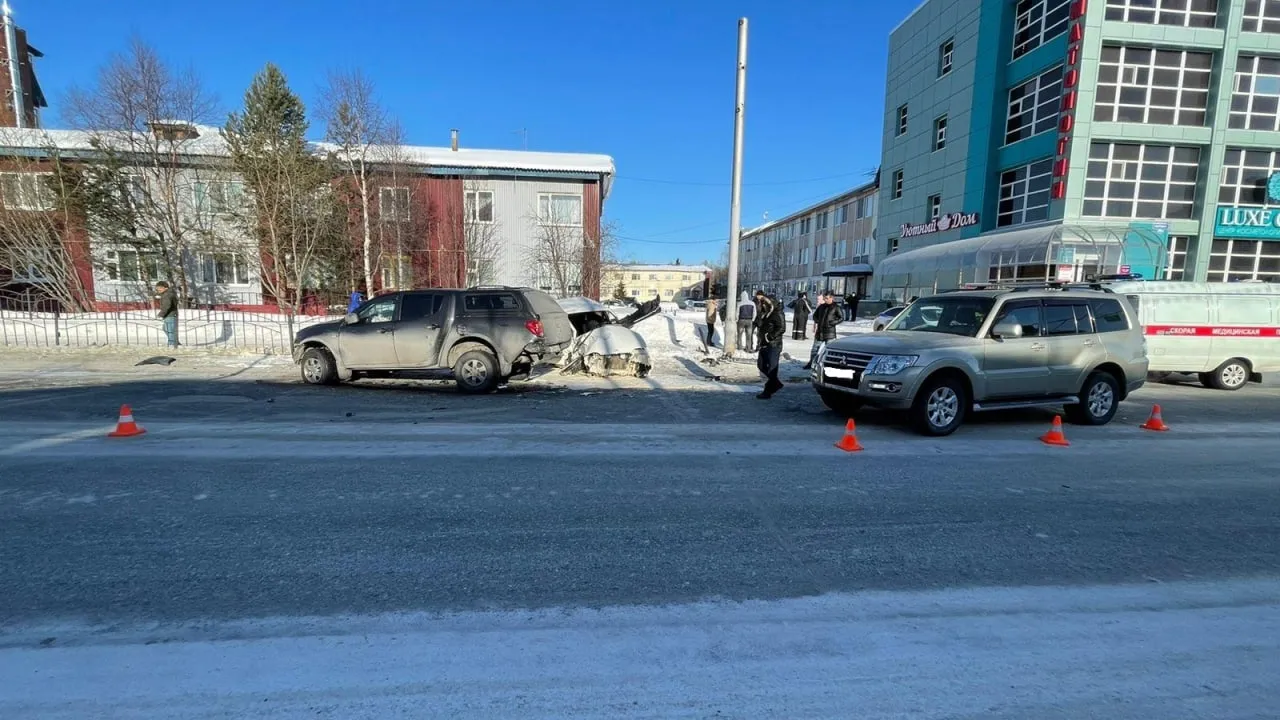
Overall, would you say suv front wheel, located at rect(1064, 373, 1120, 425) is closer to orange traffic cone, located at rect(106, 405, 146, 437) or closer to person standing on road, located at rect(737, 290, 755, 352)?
person standing on road, located at rect(737, 290, 755, 352)

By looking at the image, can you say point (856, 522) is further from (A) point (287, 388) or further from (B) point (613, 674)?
(A) point (287, 388)

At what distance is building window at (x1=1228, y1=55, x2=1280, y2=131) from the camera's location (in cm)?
2330

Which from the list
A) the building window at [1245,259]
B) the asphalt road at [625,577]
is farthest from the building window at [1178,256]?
the asphalt road at [625,577]

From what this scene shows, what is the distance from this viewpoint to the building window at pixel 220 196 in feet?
75.9

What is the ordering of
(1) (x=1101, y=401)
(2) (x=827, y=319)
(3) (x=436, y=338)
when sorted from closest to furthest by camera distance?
(1) (x=1101, y=401) < (3) (x=436, y=338) < (2) (x=827, y=319)

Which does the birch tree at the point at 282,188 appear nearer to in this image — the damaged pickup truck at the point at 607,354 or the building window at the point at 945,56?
the damaged pickup truck at the point at 607,354

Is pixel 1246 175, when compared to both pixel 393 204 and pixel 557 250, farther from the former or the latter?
pixel 393 204

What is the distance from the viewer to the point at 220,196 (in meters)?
23.2

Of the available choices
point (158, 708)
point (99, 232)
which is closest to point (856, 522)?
point (158, 708)

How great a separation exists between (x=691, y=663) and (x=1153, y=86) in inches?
1250

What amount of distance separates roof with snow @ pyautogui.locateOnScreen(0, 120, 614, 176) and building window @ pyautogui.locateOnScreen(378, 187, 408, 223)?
1344 millimetres

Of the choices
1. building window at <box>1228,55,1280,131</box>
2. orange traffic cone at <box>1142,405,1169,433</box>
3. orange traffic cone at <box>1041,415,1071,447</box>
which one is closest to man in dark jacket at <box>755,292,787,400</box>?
orange traffic cone at <box>1041,415,1071,447</box>

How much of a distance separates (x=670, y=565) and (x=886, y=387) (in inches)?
185

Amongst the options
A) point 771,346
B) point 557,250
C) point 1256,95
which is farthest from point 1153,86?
point 557,250
